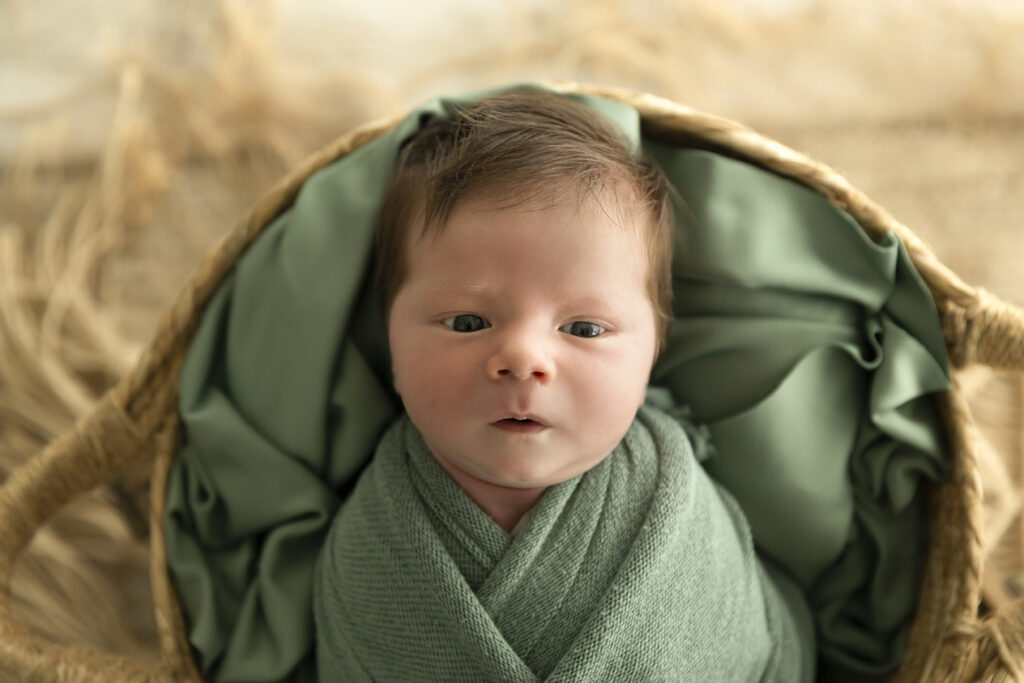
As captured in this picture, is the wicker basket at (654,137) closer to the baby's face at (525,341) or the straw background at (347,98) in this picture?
the baby's face at (525,341)

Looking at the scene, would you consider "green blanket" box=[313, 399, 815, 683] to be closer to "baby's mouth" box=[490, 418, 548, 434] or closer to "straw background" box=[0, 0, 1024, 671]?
"baby's mouth" box=[490, 418, 548, 434]

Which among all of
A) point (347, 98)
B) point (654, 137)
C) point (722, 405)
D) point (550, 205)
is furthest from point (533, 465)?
point (347, 98)

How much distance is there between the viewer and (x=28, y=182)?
1687 mm

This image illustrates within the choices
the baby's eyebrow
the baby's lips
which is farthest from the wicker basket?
the baby's lips

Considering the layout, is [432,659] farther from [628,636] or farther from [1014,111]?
[1014,111]

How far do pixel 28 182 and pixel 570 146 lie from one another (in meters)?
1.22

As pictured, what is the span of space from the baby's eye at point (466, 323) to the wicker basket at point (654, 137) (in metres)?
0.36

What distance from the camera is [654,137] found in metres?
1.18

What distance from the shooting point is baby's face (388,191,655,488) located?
87 centimetres

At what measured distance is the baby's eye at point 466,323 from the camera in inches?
35.9

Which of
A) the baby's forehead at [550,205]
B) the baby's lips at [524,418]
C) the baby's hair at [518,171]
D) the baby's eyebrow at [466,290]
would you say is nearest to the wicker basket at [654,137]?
the baby's hair at [518,171]

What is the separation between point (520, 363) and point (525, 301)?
0.24 feet

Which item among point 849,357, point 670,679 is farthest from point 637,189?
point 670,679

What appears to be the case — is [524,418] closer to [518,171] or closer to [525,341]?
[525,341]
